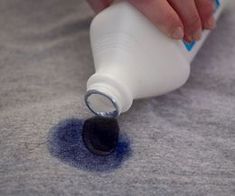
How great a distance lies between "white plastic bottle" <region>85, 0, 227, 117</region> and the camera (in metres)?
0.47

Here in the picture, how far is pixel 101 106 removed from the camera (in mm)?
484

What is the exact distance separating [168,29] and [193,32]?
55 millimetres

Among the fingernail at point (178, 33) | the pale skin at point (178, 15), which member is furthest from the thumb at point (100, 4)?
the fingernail at point (178, 33)

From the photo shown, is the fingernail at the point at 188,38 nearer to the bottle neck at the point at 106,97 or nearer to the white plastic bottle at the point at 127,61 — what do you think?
the white plastic bottle at the point at 127,61

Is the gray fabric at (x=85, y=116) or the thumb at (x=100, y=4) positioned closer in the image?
the gray fabric at (x=85, y=116)

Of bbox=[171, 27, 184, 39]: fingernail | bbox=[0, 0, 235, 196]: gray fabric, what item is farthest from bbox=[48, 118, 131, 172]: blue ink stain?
bbox=[171, 27, 184, 39]: fingernail

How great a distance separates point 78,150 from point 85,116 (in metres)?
0.05

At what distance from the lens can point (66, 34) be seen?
665mm

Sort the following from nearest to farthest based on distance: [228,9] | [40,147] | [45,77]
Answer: [40,147] < [45,77] < [228,9]

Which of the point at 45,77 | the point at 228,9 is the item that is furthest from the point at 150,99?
the point at 228,9

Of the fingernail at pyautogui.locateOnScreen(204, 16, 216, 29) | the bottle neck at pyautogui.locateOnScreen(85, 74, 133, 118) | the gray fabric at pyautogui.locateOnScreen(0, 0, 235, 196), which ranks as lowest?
the gray fabric at pyautogui.locateOnScreen(0, 0, 235, 196)

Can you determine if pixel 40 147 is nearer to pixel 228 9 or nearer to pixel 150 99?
pixel 150 99

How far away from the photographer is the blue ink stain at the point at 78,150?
467mm

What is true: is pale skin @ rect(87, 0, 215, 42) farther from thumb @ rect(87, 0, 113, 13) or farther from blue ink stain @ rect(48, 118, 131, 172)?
blue ink stain @ rect(48, 118, 131, 172)
